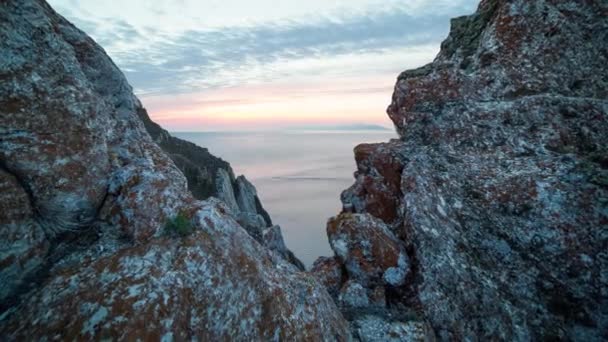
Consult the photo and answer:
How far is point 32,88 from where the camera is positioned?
9.25m

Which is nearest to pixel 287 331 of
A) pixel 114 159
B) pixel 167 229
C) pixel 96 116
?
pixel 167 229

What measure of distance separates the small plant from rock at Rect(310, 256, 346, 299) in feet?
23.9

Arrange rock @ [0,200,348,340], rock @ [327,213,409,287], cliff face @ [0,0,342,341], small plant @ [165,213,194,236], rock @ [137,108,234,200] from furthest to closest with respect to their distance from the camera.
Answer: rock @ [137,108,234,200]
rock @ [327,213,409,287]
small plant @ [165,213,194,236]
cliff face @ [0,0,342,341]
rock @ [0,200,348,340]

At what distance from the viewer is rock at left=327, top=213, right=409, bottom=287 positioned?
1334cm

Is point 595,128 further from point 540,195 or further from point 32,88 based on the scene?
point 32,88

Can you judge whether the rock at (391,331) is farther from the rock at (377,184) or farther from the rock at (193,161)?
the rock at (193,161)

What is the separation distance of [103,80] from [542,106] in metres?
23.1

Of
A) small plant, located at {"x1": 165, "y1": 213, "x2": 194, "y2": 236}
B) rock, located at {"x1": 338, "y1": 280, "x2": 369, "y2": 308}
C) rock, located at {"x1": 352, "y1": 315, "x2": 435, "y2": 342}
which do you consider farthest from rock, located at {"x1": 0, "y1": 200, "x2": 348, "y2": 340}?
rock, located at {"x1": 338, "y1": 280, "x2": 369, "y2": 308}

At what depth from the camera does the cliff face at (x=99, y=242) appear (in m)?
6.95

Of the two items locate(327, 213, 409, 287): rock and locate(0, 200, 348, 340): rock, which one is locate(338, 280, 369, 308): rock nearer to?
locate(327, 213, 409, 287): rock

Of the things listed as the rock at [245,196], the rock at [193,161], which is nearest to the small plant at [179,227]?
the rock at [193,161]

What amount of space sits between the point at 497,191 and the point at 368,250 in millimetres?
7092

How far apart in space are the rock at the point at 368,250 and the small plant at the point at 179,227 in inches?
311

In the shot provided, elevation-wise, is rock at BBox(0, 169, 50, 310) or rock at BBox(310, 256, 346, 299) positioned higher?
rock at BBox(0, 169, 50, 310)
